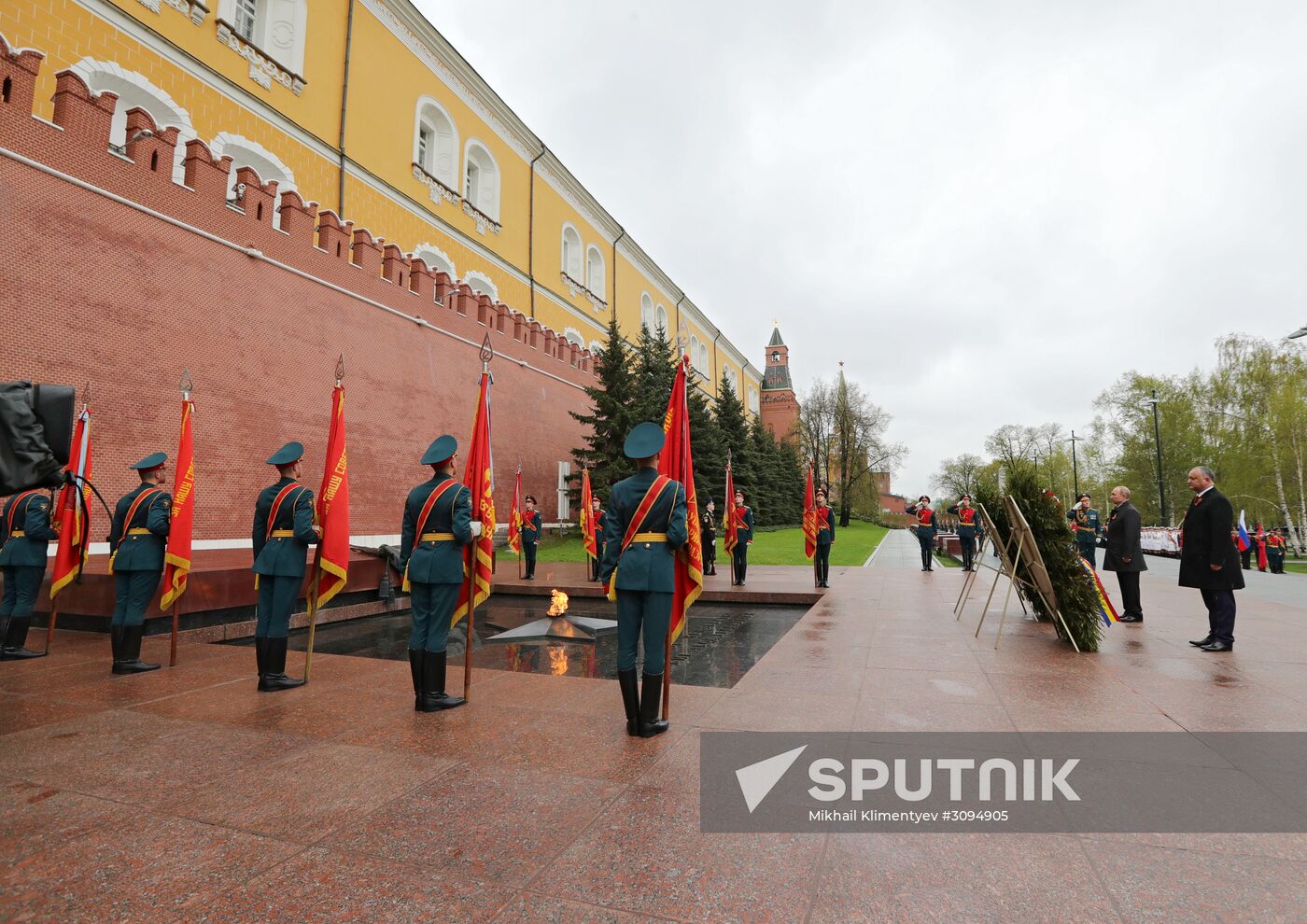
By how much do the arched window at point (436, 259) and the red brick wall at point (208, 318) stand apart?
4107mm

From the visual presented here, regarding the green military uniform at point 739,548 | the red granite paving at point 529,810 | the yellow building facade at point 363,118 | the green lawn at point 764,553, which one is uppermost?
the yellow building facade at point 363,118

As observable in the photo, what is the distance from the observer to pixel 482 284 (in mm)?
24906

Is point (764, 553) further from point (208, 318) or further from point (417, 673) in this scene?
point (417, 673)

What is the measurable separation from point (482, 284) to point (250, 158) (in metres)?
9.16

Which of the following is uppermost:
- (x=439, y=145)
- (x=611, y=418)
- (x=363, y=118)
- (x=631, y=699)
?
(x=439, y=145)

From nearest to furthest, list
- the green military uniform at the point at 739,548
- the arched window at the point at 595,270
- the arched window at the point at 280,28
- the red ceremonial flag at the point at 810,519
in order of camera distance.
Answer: the green military uniform at the point at 739,548 < the red ceremonial flag at the point at 810,519 < the arched window at the point at 280,28 < the arched window at the point at 595,270

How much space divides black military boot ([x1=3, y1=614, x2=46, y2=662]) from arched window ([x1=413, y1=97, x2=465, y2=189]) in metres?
20.6

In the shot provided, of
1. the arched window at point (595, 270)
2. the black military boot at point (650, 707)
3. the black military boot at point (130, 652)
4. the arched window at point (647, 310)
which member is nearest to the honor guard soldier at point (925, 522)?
the black military boot at point (650, 707)

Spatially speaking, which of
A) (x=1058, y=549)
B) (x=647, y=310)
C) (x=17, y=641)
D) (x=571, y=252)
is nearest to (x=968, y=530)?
(x=1058, y=549)

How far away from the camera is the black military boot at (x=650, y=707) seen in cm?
377

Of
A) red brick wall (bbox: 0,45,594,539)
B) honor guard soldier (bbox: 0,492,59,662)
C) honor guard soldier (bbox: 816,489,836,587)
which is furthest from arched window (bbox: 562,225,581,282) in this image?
honor guard soldier (bbox: 0,492,59,662)

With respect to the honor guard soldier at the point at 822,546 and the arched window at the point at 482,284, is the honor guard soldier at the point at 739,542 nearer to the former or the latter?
the honor guard soldier at the point at 822,546

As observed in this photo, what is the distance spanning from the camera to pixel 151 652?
6305 millimetres

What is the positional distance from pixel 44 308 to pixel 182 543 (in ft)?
24.5
